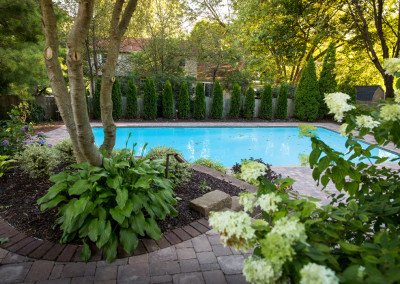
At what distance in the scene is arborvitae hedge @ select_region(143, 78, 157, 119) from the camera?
11148 millimetres

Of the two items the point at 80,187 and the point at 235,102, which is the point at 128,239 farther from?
the point at 235,102

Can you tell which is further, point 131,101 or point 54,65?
point 131,101

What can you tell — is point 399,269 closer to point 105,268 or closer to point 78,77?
point 105,268

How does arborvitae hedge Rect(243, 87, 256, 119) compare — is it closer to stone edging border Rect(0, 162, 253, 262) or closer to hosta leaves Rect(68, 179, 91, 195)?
stone edging border Rect(0, 162, 253, 262)

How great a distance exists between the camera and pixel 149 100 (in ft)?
36.9

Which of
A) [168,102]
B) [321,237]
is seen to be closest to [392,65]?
[321,237]

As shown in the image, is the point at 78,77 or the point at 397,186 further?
the point at 78,77

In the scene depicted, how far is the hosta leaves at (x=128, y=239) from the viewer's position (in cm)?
201

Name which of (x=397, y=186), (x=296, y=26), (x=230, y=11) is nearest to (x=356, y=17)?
(x=296, y=26)

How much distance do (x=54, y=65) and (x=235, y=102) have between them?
10043 mm

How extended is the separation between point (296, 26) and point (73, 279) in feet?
43.3

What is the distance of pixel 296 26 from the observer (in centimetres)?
1199

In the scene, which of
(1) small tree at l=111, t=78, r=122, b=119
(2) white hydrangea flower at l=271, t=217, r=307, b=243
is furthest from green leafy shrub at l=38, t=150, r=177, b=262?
(1) small tree at l=111, t=78, r=122, b=119

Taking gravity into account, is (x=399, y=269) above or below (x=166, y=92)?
below
